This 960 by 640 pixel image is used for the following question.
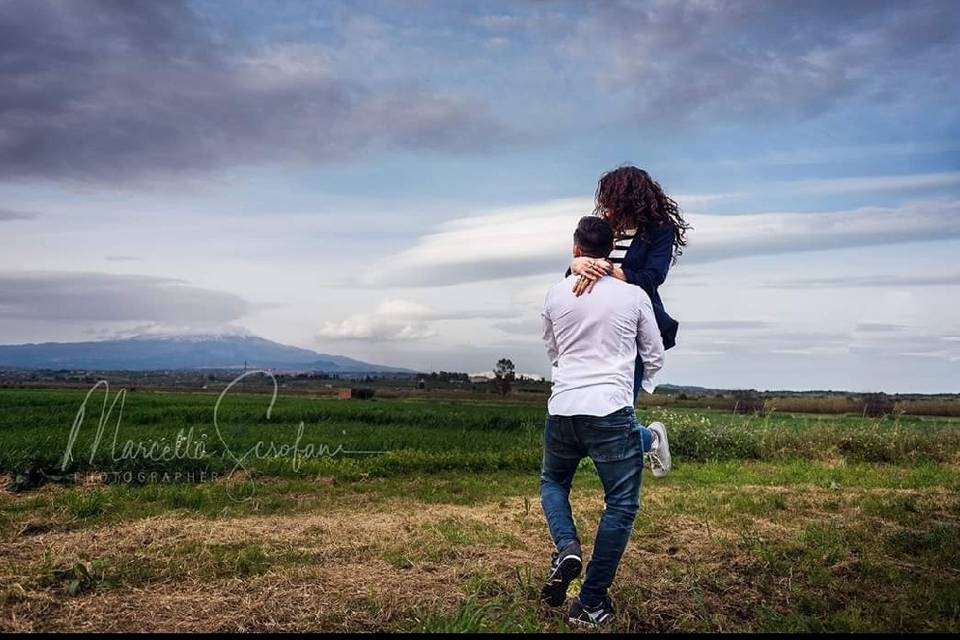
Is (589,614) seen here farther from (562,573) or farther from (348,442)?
(348,442)

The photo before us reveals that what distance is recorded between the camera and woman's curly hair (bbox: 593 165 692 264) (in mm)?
4250

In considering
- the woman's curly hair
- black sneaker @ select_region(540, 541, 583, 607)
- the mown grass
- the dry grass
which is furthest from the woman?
the mown grass

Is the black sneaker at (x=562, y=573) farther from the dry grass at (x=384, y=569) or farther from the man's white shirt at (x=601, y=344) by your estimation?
the man's white shirt at (x=601, y=344)

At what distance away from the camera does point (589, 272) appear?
13.4ft

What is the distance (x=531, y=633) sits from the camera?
375 cm

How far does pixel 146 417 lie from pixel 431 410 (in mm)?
7896

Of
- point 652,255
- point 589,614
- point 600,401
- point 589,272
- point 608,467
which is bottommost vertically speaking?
point 589,614

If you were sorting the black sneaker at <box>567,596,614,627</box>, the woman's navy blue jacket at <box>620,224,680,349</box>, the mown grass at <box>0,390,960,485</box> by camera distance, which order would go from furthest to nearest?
1. the mown grass at <box>0,390,960,485</box>
2. the woman's navy blue jacket at <box>620,224,680,349</box>
3. the black sneaker at <box>567,596,614,627</box>

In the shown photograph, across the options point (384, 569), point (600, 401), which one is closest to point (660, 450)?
point (600, 401)

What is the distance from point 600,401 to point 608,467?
0.36m

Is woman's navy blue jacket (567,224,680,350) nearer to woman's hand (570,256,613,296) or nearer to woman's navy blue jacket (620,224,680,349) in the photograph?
woman's navy blue jacket (620,224,680,349)

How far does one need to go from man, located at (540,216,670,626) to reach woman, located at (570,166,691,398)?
0.12m

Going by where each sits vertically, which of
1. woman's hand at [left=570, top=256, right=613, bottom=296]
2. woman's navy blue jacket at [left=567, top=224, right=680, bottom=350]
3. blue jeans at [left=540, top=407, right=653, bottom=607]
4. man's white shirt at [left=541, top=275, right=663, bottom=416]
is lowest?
blue jeans at [left=540, top=407, right=653, bottom=607]

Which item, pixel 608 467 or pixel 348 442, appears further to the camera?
pixel 348 442
